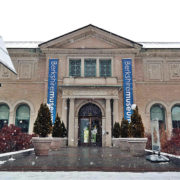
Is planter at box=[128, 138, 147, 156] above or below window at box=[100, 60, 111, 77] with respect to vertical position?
below

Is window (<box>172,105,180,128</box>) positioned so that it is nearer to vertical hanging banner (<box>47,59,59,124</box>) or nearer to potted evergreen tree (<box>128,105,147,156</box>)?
potted evergreen tree (<box>128,105,147,156</box>)

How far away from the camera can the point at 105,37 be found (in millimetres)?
23703

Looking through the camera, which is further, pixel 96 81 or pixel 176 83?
pixel 176 83

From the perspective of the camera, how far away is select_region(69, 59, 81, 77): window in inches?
902

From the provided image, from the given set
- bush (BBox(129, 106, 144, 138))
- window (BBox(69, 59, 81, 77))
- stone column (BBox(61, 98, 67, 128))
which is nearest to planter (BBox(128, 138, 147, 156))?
bush (BBox(129, 106, 144, 138))

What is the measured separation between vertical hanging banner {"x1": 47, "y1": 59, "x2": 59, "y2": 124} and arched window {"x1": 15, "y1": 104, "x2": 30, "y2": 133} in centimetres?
333

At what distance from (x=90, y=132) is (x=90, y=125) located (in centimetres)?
76

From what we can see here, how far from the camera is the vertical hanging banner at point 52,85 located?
21.4m

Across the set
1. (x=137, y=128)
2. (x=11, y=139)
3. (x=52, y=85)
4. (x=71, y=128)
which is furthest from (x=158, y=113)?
(x=11, y=139)

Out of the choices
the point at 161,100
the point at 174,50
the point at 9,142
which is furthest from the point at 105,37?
the point at 9,142

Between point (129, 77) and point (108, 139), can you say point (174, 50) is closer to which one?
point (129, 77)

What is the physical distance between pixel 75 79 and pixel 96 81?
2.37 m

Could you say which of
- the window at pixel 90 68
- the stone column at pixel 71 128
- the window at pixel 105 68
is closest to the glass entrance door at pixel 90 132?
the stone column at pixel 71 128

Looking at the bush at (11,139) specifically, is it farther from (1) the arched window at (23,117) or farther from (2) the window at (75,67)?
(2) the window at (75,67)
